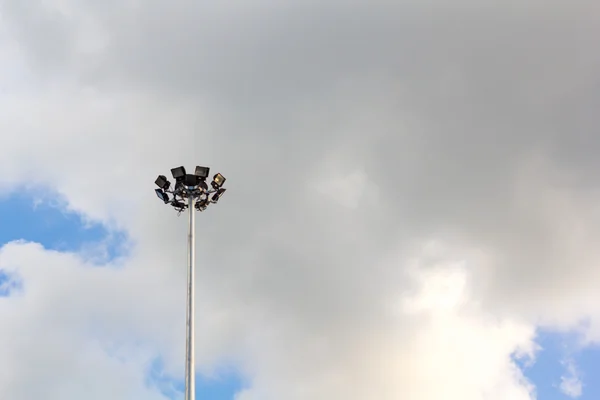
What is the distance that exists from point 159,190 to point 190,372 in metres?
12.7

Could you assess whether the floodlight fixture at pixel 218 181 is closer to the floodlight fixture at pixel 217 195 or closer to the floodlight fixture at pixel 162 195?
the floodlight fixture at pixel 217 195

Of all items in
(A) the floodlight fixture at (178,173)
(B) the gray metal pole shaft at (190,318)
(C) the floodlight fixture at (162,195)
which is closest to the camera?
(B) the gray metal pole shaft at (190,318)

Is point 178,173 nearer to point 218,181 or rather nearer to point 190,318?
point 218,181

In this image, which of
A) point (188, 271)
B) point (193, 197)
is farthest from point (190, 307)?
point (193, 197)

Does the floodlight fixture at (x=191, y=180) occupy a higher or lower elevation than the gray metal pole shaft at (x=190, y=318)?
higher

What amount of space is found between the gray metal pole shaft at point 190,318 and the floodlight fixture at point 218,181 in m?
1.85

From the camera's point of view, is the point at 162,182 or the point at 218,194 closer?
the point at 162,182

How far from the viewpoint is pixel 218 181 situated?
41.6 m

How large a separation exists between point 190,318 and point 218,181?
10408 millimetres

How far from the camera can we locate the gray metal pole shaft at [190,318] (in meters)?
32.7

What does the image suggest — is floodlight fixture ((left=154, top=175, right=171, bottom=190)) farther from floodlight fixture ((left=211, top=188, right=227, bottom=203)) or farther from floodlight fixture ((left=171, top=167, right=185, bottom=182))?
floodlight fixture ((left=211, top=188, right=227, bottom=203))

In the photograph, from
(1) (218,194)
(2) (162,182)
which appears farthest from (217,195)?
(2) (162,182)

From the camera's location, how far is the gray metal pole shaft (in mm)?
32656

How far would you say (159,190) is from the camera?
40312 mm
